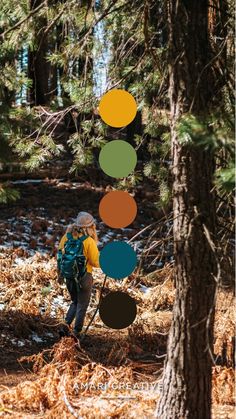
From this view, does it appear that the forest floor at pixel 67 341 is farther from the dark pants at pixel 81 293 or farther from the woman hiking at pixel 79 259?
the woman hiking at pixel 79 259

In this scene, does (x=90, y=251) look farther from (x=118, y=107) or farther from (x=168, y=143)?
(x=118, y=107)

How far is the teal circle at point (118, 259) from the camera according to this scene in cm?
518

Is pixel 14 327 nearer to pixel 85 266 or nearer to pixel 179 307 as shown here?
pixel 85 266

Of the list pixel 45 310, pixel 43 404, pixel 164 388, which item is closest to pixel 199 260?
pixel 164 388

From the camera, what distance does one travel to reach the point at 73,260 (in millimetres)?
6531

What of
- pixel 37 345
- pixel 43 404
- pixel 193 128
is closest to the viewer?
pixel 193 128

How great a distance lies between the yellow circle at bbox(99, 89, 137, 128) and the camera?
193 inches

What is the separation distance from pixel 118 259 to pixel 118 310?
1.65 feet

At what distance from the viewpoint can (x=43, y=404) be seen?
5008 millimetres

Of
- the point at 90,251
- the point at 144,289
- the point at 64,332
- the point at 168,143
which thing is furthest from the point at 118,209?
the point at 144,289

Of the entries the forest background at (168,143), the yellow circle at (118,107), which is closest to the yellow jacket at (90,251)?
the forest background at (168,143)

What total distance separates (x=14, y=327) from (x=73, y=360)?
5.91 feet

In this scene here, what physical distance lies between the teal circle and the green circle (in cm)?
68

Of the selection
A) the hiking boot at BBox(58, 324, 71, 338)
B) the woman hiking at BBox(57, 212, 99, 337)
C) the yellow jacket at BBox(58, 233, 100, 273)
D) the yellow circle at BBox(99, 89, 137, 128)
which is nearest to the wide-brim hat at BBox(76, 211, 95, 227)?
the woman hiking at BBox(57, 212, 99, 337)
